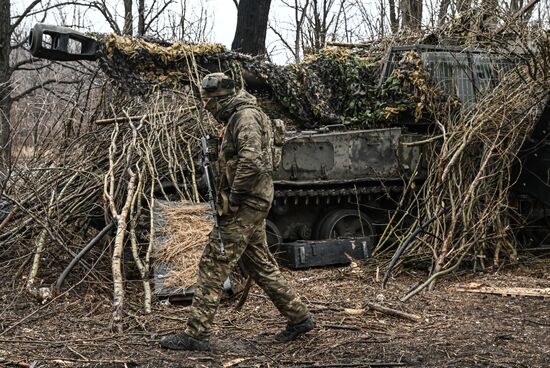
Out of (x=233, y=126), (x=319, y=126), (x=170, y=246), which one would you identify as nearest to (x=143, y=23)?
(x=319, y=126)

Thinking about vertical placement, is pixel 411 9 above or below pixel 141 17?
below

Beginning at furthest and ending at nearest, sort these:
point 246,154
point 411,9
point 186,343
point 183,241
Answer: point 411,9 → point 183,241 → point 186,343 → point 246,154

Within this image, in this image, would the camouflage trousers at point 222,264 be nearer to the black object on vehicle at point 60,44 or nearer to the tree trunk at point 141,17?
the black object on vehicle at point 60,44

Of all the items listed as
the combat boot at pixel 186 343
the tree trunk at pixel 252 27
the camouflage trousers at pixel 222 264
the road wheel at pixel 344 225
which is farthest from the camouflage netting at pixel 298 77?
the combat boot at pixel 186 343

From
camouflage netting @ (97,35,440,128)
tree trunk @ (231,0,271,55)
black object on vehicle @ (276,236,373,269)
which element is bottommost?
black object on vehicle @ (276,236,373,269)

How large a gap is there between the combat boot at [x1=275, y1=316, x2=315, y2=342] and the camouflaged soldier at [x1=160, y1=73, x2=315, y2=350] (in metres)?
0.06

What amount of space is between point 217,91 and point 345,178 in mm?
4925

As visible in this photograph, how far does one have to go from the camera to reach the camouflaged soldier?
620 centimetres

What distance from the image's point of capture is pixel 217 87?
21.1 ft

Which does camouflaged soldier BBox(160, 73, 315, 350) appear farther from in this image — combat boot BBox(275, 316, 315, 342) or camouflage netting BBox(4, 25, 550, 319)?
camouflage netting BBox(4, 25, 550, 319)

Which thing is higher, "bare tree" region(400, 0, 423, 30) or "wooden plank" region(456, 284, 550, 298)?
"bare tree" region(400, 0, 423, 30)

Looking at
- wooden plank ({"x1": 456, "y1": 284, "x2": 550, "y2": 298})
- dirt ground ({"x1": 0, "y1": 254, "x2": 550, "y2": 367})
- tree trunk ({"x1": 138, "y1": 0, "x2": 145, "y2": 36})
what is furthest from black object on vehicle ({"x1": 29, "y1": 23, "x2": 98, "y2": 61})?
tree trunk ({"x1": 138, "y1": 0, "x2": 145, "y2": 36})

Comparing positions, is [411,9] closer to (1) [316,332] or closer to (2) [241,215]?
(1) [316,332]

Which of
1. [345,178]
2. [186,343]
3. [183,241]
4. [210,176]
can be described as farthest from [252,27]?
[186,343]
